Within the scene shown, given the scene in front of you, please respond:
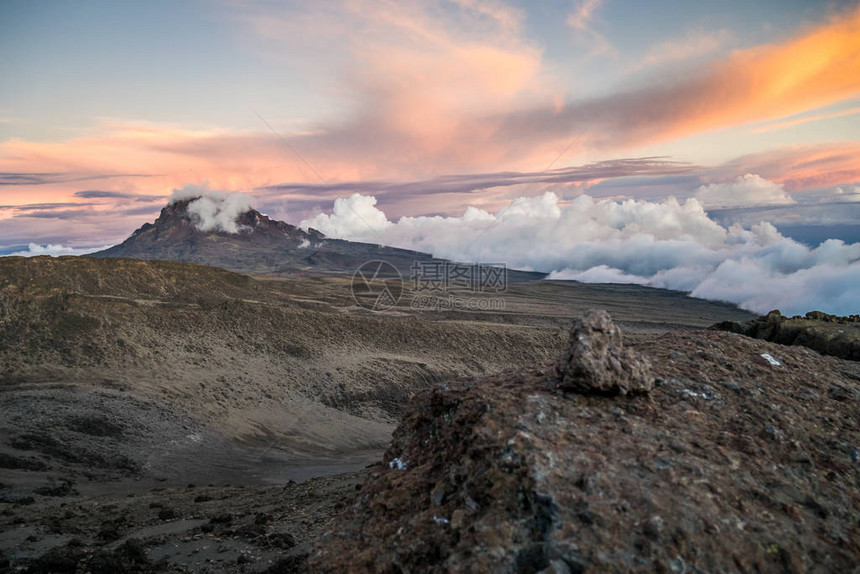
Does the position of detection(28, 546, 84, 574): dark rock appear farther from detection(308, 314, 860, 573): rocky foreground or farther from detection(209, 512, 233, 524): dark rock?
detection(308, 314, 860, 573): rocky foreground

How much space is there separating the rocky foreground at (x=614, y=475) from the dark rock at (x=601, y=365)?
2 cm

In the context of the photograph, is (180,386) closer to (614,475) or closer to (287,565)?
(287,565)

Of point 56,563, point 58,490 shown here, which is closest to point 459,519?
point 56,563

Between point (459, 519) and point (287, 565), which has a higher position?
point (459, 519)

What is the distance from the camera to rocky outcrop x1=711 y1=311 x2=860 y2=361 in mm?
19547

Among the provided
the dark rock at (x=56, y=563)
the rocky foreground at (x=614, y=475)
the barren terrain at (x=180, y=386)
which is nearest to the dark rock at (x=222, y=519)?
the barren terrain at (x=180, y=386)

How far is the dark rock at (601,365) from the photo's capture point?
Answer: 5629 mm

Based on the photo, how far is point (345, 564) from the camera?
484cm

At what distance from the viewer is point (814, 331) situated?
21109 mm

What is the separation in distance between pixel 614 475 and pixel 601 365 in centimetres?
145

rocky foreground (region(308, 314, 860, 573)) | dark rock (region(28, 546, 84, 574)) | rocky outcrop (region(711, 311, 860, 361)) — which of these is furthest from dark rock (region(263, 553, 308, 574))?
rocky outcrop (region(711, 311, 860, 361))

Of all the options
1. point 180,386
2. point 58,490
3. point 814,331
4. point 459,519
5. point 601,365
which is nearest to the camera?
point 459,519

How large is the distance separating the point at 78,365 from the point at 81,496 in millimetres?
18778

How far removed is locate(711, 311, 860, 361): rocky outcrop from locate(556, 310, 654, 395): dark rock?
60.1 feet
